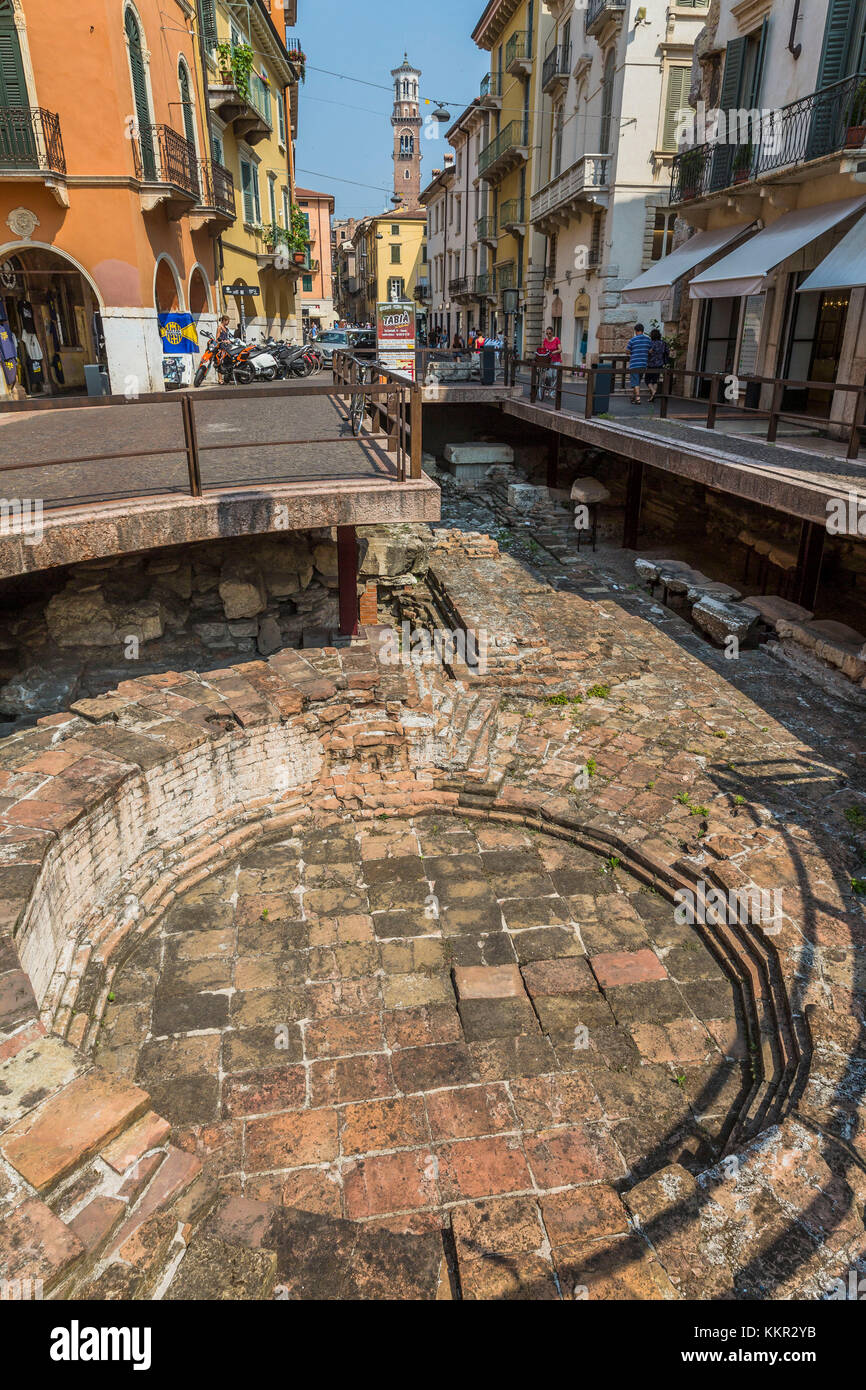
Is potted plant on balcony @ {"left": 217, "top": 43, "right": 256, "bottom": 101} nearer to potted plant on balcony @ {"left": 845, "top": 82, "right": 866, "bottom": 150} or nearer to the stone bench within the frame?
potted plant on balcony @ {"left": 845, "top": 82, "right": 866, "bottom": 150}

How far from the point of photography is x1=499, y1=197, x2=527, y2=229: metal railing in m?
31.7

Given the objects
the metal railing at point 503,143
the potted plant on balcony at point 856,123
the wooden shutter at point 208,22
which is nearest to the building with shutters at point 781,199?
the potted plant on balcony at point 856,123

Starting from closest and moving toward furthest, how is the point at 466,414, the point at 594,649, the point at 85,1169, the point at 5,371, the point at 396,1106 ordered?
1. the point at 85,1169
2. the point at 396,1106
3. the point at 594,649
4. the point at 5,371
5. the point at 466,414

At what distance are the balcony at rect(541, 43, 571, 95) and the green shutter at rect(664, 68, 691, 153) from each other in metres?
6.00

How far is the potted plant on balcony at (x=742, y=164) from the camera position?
1401cm

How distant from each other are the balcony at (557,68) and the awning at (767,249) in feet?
51.9

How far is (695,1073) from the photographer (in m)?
4.29

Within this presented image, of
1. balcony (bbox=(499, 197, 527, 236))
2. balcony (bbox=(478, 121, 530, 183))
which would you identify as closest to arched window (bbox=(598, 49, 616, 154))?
balcony (bbox=(499, 197, 527, 236))

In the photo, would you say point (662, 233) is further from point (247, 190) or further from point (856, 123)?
point (247, 190)

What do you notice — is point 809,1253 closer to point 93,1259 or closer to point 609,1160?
point 609,1160

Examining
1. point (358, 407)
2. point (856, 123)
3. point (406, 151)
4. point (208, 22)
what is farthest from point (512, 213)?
point (406, 151)

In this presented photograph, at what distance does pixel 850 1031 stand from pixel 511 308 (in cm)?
3511

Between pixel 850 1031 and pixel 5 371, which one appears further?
pixel 5 371
